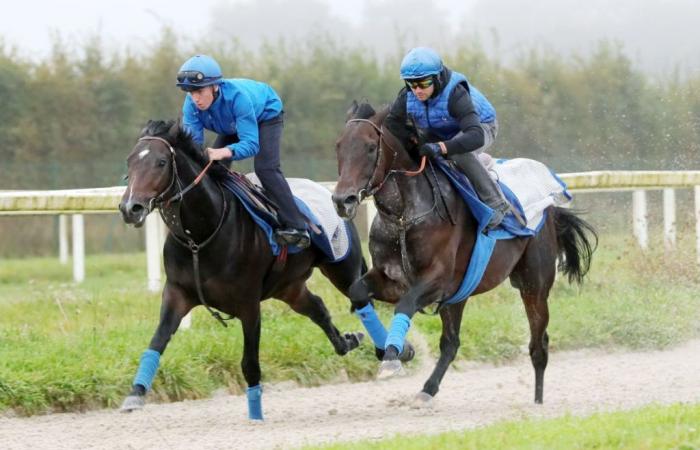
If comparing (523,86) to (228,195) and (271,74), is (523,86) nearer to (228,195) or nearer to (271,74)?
(271,74)

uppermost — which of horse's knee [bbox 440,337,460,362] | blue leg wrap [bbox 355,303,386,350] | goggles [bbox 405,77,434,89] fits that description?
goggles [bbox 405,77,434,89]

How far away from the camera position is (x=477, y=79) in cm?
2084

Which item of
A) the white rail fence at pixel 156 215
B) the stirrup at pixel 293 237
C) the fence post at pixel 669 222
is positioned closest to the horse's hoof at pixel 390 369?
the stirrup at pixel 293 237

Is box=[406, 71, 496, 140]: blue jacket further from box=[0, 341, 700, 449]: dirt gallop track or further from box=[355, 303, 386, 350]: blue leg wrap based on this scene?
box=[0, 341, 700, 449]: dirt gallop track

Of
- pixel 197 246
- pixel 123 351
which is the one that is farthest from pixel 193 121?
pixel 123 351

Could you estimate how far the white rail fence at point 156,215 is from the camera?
29.1ft

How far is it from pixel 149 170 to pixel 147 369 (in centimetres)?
111

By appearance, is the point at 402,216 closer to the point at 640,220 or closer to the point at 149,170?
the point at 149,170


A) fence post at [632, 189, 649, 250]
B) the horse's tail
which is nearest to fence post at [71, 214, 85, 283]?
fence post at [632, 189, 649, 250]

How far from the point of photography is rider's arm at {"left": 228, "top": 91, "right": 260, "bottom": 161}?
297 inches

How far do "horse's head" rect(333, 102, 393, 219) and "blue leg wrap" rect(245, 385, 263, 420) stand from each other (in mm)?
1340

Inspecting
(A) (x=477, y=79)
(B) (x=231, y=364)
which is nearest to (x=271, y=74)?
(A) (x=477, y=79)

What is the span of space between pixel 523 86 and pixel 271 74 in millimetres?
4390

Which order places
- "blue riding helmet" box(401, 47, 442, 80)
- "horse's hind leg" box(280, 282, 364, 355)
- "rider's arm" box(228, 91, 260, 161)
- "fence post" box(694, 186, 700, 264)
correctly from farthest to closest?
"fence post" box(694, 186, 700, 264) → "horse's hind leg" box(280, 282, 364, 355) → "rider's arm" box(228, 91, 260, 161) → "blue riding helmet" box(401, 47, 442, 80)
